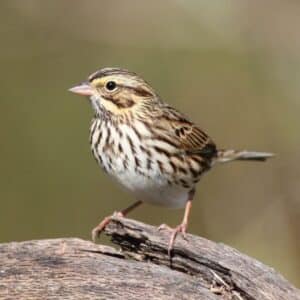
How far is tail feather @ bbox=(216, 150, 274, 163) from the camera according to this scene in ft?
28.1

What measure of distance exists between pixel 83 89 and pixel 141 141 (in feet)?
1.41

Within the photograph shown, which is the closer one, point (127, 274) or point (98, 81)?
point (127, 274)

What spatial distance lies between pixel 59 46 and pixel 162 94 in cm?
81

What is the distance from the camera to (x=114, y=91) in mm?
7801

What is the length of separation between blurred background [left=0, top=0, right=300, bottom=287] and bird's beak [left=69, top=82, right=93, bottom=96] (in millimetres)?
1384

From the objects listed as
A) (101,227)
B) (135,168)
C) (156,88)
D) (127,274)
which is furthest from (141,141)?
Result: (156,88)

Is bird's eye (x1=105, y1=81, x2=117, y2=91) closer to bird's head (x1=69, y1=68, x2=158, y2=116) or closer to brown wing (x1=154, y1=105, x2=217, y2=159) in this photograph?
bird's head (x1=69, y1=68, x2=158, y2=116)

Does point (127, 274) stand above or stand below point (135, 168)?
below

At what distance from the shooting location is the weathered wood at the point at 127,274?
661 centimetres

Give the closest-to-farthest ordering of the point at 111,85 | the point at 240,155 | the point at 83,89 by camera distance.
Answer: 1. the point at 83,89
2. the point at 111,85
3. the point at 240,155

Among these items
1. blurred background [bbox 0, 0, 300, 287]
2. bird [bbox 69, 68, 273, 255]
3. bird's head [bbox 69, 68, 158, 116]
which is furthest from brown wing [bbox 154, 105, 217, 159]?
blurred background [bbox 0, 0, 300, 287]

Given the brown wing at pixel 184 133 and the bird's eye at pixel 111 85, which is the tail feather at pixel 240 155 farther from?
the bird's eye at pixel 111 85

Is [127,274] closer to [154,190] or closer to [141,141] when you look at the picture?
[154,190]

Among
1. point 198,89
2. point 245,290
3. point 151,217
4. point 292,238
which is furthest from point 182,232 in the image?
point 198,89
